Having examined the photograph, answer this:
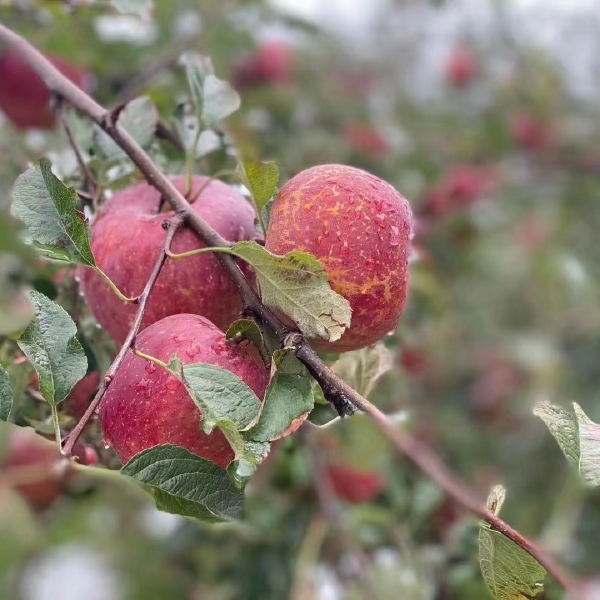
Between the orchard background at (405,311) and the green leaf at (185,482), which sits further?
the orchard background at (405,311)

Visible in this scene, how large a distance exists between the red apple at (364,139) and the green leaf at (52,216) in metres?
1.28

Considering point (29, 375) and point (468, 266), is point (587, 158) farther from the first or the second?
point (29, 375)

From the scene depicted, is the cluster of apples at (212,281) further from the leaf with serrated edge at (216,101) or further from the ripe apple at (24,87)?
the ripe apple at (24,87)

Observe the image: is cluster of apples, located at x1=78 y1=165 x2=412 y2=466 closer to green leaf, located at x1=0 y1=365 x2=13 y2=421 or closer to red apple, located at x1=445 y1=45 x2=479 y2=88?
green leaf, located at x1=0 y1=365 x2=13 y2=421

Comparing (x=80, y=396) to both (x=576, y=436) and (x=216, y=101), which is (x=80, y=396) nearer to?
(x=216, y=101)

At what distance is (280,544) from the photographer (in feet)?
4.05

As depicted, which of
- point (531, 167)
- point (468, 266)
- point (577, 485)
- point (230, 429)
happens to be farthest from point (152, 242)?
point (531, 167)

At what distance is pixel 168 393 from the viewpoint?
503 mm

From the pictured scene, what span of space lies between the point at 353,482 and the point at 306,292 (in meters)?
0.96

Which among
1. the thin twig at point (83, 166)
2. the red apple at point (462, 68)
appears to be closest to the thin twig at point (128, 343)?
the thin twig at point (83, 166)

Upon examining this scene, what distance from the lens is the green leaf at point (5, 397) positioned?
504mm

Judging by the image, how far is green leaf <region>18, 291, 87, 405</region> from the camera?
0.51 meters

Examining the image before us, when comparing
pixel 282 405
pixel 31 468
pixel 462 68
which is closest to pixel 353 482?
pixel 31 468

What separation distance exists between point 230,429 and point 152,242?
180 mm
